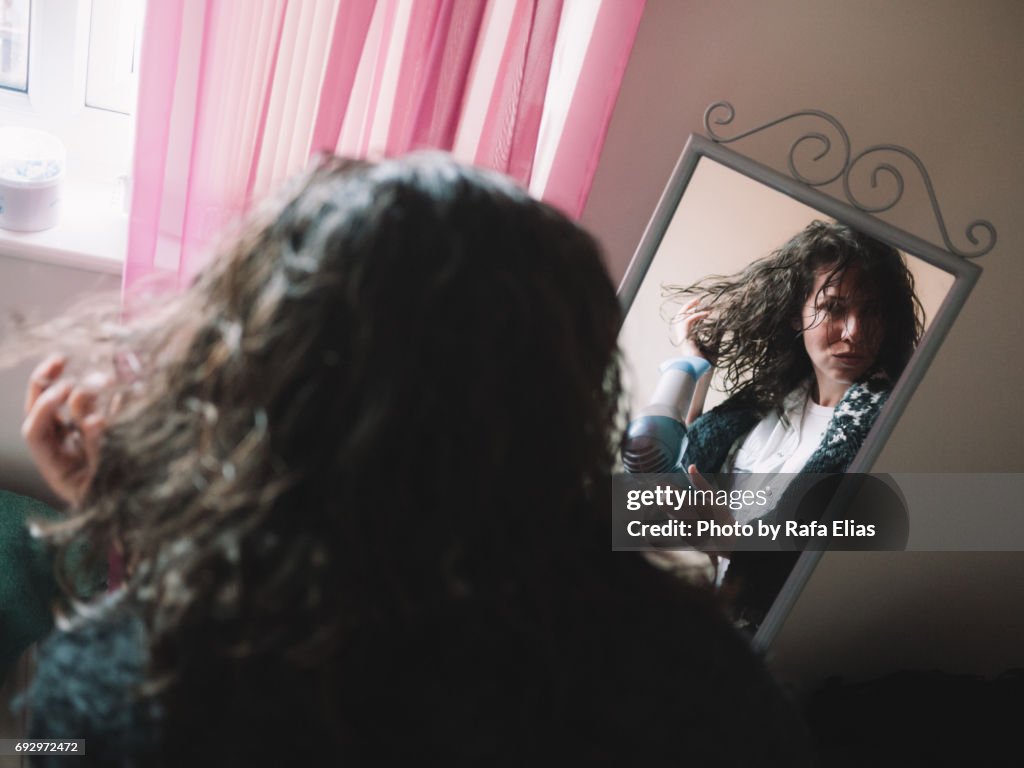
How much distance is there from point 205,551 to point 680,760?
35cm

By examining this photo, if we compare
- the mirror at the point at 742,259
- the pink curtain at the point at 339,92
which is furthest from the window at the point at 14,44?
the mirror at the point at 742,259

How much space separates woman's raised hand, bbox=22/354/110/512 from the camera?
73 centimetres

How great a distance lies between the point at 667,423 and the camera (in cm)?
123

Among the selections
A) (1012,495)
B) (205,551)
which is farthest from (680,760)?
(1012,495)

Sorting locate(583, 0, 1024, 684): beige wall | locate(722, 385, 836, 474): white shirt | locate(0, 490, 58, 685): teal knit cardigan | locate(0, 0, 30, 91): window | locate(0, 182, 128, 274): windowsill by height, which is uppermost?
locate(583, 0, 1024, 684): beige wall

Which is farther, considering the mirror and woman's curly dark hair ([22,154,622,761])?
the mirror

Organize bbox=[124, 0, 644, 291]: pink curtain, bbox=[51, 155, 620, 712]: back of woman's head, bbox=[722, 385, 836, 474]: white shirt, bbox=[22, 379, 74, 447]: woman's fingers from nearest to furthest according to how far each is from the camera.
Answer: bbox=[51, 155, 620, 712]: back of woman's head, bbox=[22, 379, 74, 447]: woman's fingers, bbox=[124, 0, 644, 291]: pink curtain, bbox=[722, 385, 836, 474]: white shirt

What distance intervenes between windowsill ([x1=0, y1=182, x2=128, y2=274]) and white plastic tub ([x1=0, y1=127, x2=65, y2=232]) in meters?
0.02

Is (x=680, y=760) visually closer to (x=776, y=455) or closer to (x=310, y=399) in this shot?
(x=310, y=399)

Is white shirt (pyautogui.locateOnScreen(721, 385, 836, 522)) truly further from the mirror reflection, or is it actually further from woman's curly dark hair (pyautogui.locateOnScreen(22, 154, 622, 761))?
woman's curly dark hair (pyautogui.locateOnScreen(22, 154, 622, 761))

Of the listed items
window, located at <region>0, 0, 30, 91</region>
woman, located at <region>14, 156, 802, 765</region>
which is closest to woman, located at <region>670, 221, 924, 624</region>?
woman, located at <region>14, 156, 802, 765</region>

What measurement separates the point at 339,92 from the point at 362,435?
72 cm

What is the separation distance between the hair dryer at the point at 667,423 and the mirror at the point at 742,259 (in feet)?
0.06

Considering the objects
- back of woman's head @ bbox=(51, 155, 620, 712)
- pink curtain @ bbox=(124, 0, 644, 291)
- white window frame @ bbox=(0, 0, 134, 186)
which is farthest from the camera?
white window frame @ bbox=(0, 0, 134, 186)
